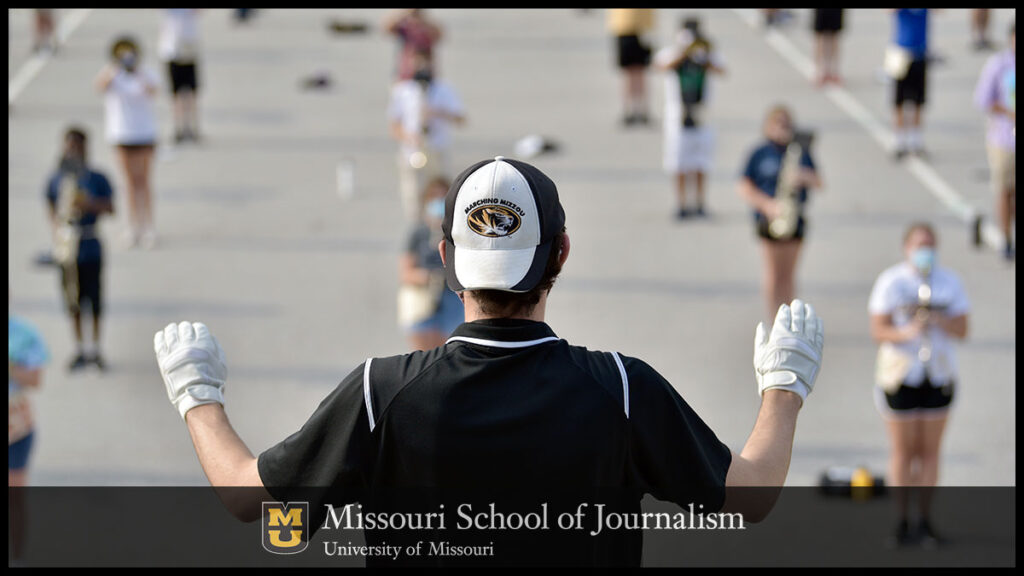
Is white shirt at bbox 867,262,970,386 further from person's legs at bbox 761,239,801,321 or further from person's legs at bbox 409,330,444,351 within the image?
person's legs at bbox 409,330,444,351

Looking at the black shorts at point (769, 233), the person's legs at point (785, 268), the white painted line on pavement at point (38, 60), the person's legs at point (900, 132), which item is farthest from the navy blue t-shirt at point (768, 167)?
the white painted line on pavement at point (38, 60)

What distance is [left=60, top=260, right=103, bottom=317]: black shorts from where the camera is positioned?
33.0 ft

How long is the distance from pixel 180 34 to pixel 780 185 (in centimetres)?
787

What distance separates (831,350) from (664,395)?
803cm

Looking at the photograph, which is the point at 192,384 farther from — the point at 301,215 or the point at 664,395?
the point at 301,215

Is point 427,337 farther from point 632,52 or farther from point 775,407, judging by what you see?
point 632,52

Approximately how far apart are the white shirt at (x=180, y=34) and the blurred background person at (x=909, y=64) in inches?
292

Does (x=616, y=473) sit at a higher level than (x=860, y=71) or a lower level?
lower

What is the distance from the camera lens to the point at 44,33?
1861cm

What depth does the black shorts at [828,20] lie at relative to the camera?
54.2 ft

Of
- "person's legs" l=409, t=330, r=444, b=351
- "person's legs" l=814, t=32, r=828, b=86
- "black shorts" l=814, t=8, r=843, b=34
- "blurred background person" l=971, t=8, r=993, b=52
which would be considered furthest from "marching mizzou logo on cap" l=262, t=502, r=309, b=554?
"blurred background person" l=971, t=8, r=993, b=52

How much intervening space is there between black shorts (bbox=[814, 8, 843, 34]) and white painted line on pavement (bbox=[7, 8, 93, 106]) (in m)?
9.33

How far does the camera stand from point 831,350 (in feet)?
34.8
